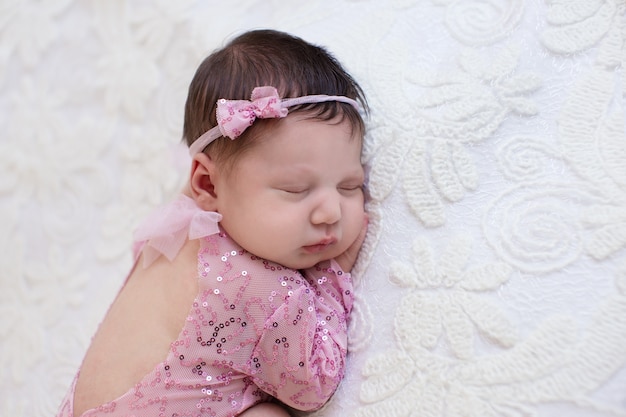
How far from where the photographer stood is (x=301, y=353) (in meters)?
1.26

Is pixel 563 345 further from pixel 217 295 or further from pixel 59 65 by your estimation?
pixel 59 65

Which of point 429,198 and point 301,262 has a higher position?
point 429,198

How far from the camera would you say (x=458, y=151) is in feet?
4.43

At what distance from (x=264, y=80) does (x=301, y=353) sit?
48 cm

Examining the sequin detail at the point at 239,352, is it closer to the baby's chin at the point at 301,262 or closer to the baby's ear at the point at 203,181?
the baby's chin at the point at 301,262

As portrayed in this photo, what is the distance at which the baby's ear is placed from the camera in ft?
4.48

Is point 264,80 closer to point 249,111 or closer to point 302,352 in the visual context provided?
point 249,111

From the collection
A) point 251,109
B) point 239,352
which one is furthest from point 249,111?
point 239,352

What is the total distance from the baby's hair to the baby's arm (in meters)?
0.30

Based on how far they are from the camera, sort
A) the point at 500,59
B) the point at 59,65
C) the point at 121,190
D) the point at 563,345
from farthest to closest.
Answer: the point at 59,65
the point at 121,190
the point at 500,59
the point at 563,345

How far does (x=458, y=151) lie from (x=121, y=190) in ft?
3.06

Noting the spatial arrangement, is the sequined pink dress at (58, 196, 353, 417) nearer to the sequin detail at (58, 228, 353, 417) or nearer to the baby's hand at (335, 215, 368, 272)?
the sequin detail at (58, 228, 353, 417)

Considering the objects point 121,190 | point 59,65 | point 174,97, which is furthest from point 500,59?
point 59,65

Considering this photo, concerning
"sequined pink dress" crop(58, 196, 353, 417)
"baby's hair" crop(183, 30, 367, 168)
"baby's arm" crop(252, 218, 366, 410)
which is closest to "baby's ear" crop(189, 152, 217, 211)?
"baby's hair" crop(183, 30, 367, 168)
